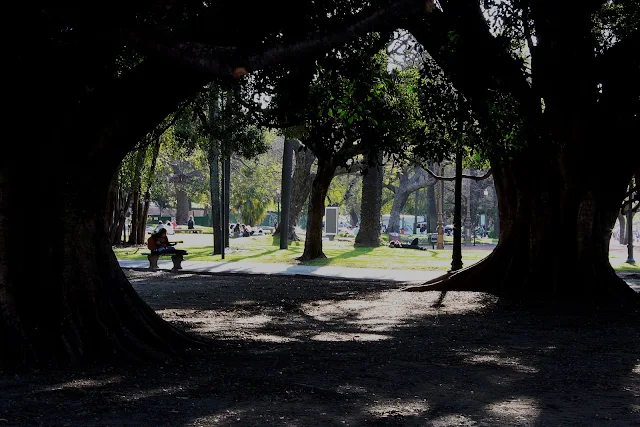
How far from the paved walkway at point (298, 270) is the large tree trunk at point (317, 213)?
2335 mm

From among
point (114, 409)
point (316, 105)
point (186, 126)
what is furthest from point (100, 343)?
point (186, 126)

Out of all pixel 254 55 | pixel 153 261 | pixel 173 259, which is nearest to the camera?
pixel 254 55

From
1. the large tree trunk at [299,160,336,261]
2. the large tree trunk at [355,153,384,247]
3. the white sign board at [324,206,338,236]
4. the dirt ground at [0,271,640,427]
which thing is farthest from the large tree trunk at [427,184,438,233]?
the dirt ground at [0,271,640,427]

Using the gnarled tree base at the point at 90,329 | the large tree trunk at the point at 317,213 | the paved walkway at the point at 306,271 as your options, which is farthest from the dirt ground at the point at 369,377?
the large tree trunk at the point at 317,213

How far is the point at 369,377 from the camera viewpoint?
819cm

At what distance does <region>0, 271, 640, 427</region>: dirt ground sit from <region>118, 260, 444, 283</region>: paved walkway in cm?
824

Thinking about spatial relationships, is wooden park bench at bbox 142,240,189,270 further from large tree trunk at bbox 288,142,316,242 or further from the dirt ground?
large tree trunk at bbox 288,142,316,242

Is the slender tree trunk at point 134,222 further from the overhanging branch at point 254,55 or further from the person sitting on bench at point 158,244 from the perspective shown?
the overhanging branch at point 254,55

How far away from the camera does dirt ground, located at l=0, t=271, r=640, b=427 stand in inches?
258

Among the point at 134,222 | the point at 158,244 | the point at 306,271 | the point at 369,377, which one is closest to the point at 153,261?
the point at 158,244

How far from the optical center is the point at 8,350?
27.1 feet

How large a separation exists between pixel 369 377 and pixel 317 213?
863 inches

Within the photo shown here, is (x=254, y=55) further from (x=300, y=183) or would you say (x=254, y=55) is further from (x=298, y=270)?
(x=300, y=183)

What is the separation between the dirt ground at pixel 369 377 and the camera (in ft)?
21.5
